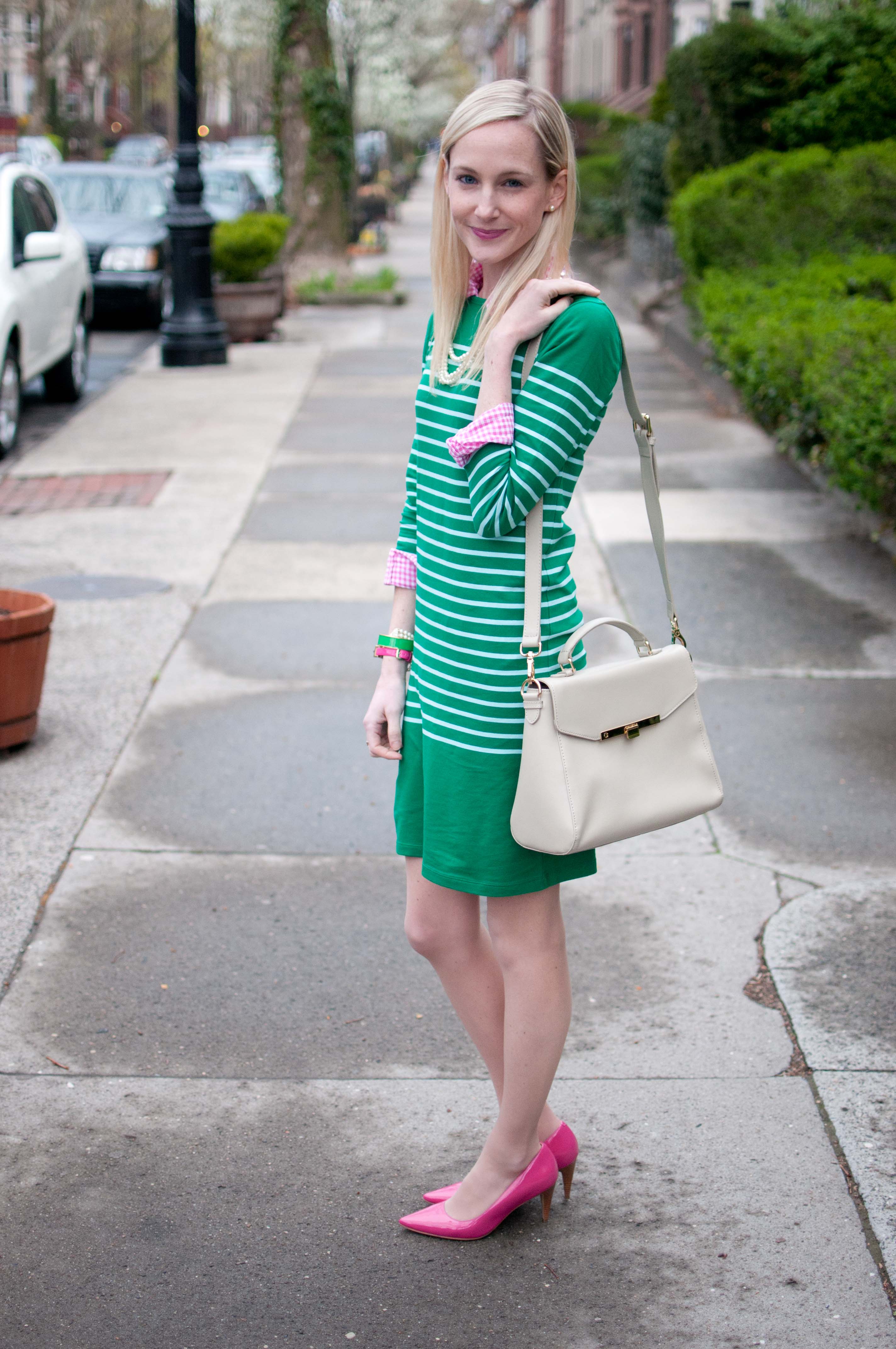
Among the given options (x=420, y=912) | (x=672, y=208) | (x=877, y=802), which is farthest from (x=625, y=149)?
(x=420, y=912)

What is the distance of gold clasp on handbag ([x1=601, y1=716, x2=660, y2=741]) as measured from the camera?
2.35 m

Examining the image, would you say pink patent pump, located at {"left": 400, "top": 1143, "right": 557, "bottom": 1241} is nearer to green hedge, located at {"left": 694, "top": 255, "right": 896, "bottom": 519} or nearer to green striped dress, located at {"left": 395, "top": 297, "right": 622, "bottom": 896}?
green striped dress, located at {"left": 395, "top": 297, "right": 622, "bottom": 896}

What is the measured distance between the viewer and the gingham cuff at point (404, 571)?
2590mm

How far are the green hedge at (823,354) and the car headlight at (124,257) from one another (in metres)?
7.19

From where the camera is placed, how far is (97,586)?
23.2 feet

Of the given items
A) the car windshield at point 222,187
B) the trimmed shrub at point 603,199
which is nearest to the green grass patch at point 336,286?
the car windshield at point 222,187

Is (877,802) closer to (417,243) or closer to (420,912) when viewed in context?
(420,912)

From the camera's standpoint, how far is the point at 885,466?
6.77 m

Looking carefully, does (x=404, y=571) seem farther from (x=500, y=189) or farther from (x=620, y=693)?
(x=500, y=189)

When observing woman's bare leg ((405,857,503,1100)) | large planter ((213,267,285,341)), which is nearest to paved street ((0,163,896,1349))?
woman's bare leg ((405,857,503,1100))

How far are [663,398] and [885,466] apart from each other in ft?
19.3

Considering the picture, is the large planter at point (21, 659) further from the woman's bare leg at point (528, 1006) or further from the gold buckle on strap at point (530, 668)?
the gold buckle on strap at point (530, 668)

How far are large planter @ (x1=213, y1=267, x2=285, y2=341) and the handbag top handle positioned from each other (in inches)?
531

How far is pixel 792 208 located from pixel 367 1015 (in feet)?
32.7
